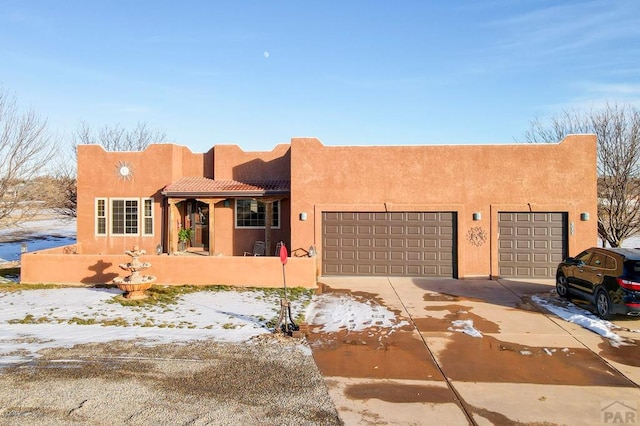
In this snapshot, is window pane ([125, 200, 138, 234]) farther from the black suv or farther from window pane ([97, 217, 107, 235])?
the black suv

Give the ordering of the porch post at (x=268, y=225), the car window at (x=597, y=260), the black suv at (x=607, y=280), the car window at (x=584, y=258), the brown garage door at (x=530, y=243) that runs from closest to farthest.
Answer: the black suv at (x=607, y=280) → the car window at (x=597, y=260) → the car window at (x=584, y=258) → the brown garage door at (x=530, y=243) → the porch post at (x=268, y=225)

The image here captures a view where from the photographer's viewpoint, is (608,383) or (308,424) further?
(608,383)

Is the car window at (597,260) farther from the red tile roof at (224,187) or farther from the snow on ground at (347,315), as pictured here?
the red tile roof at (224,187)

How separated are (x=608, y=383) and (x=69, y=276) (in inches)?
580

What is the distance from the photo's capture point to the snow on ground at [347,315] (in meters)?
9.52

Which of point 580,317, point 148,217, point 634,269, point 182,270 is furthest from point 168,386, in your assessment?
point 148,217

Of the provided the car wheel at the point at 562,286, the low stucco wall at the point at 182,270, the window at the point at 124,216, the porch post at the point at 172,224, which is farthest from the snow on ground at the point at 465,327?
the window at the point at 124,216

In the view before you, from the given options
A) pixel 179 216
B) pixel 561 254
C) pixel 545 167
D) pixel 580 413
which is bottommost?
pixel 580 413

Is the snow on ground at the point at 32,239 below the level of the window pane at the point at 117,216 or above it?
below

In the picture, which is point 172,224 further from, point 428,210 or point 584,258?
point 584,258

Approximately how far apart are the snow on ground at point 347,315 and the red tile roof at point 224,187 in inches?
246

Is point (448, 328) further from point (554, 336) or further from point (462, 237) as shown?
point (462, 237)

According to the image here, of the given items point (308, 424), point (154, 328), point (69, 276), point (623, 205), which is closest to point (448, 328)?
point (308, 424)

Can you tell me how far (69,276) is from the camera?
13.9 meters
